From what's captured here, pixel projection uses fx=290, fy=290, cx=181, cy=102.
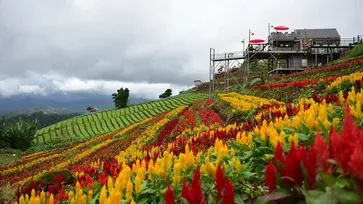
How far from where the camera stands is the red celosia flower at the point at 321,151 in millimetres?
1270

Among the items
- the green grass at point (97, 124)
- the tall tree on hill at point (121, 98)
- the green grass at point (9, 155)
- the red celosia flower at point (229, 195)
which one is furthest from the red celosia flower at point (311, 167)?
the tall tree on hill at point (121, 98)

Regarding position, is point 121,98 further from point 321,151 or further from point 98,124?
point 321,151

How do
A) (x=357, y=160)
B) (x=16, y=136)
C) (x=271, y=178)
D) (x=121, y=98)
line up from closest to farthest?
(x=357, y=160) < (x=271, y=178) < (x=16, y=136) < (x=121, y=98)

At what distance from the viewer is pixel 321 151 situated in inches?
50.9

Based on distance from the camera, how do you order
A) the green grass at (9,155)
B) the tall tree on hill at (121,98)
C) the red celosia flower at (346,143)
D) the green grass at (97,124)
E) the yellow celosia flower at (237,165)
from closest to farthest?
the red celosia flower at (346,143) → the yellow celosia flower at (237,165) → the green grass at (9,155) → the green grass at (97,124) → the tall tree on hill at (121,98)

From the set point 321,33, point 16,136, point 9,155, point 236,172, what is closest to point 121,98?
point 16,136

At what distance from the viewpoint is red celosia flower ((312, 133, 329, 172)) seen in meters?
1.27

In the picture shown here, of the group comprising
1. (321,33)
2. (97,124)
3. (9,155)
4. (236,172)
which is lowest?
(9,155)

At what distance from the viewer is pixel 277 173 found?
155cm

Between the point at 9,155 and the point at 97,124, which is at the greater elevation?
the point at 97,124

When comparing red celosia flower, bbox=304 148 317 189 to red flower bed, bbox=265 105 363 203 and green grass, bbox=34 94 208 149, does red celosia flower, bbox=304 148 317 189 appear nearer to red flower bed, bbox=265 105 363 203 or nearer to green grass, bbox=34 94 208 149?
red flower bed, bbox=265 105 363 203

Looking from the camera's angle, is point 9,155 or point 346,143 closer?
point 346,143

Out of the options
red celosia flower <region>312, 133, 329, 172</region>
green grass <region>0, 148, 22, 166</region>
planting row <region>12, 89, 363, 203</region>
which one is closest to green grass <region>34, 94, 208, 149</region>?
green grass <region>0, 148, 22, 166</region>

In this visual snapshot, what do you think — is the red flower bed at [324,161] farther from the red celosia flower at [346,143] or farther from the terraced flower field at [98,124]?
the terraced flower field at [98,124]
